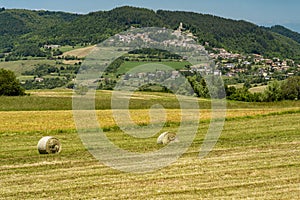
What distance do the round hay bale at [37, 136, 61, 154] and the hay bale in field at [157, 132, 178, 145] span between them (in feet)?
13.9

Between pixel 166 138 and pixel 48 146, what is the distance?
4.97 meters

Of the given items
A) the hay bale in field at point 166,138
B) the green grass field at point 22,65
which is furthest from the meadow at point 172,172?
the green grass field at point 22,65

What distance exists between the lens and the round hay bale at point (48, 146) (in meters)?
18.8

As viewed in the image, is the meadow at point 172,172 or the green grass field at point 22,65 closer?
the meadow at point 172,172

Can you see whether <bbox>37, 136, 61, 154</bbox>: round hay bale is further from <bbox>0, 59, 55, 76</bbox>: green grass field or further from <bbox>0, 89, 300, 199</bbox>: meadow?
<bbox>0, 59, 55, 76</bbox>: green grass field

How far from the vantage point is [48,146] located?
62.0ft

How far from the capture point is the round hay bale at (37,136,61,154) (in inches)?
740

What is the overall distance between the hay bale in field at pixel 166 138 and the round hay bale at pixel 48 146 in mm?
4242

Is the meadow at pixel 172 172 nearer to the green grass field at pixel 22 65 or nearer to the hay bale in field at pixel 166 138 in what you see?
the hay bale in field at pixel 166 138

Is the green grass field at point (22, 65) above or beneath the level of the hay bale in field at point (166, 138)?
above

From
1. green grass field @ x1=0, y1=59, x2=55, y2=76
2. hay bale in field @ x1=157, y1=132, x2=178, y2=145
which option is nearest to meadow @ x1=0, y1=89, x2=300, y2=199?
hay bale in field @ x1=157, y1=132, x2=178, y2=145

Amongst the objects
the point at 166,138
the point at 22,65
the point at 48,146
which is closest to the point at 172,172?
the point at 166,138

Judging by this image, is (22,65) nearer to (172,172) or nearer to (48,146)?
(48,146)

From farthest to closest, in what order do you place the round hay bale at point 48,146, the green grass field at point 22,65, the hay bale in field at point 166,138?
the green grass field at point 22,65 → the hay bale in field at point 166,138 → the round hay bale at point 48,146
